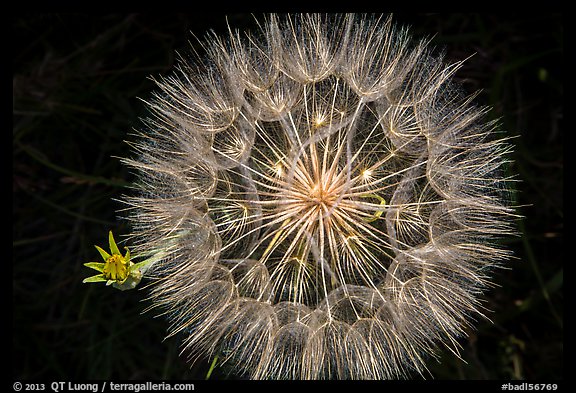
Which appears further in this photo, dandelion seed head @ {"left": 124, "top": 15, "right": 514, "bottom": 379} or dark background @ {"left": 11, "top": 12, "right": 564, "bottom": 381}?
dark background @ {"left": 11, "top": 12, "right": 564, "bottom": 381}

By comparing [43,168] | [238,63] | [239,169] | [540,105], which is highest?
[540,105]

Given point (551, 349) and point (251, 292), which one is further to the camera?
point (551, 349)

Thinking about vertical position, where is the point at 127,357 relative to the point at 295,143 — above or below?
below

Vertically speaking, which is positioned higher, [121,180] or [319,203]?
[121,180]

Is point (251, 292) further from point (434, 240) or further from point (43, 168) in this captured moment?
point (43, 168)

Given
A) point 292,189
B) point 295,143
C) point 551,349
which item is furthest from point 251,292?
point 551,349
